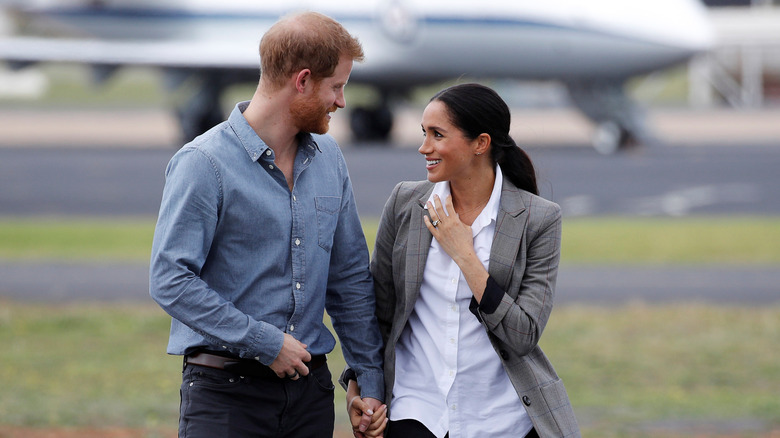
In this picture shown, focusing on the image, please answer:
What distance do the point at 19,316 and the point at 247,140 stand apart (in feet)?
20.9

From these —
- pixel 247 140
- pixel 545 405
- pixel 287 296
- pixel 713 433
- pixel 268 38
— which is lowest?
pixel 713 433

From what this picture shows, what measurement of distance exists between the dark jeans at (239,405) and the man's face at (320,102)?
0.70m

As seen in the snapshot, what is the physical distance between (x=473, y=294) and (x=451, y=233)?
0.58 ft

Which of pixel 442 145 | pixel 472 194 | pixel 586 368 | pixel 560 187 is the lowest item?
pixel 586 368

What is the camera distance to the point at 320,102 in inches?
114

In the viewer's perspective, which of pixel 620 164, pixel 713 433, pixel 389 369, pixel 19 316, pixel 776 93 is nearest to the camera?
pixel 389 369

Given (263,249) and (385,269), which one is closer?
(263,249)

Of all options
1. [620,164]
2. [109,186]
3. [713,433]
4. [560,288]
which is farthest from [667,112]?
[713,433]

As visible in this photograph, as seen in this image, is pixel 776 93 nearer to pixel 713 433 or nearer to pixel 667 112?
pixel 667 112

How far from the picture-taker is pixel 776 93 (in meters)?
54.1

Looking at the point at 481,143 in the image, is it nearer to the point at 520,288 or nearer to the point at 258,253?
the point at 520,288

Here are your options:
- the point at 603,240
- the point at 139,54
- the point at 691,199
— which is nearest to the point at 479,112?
the point at 603,240

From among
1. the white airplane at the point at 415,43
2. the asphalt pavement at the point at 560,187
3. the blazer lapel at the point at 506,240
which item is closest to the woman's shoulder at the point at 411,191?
the blazer lapel at the point at 506,240

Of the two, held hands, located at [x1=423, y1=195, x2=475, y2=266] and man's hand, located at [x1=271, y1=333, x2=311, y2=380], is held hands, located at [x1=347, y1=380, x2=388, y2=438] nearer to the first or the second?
man's hand, located at [x1=271, y1=333, x2=311, y2=380]
